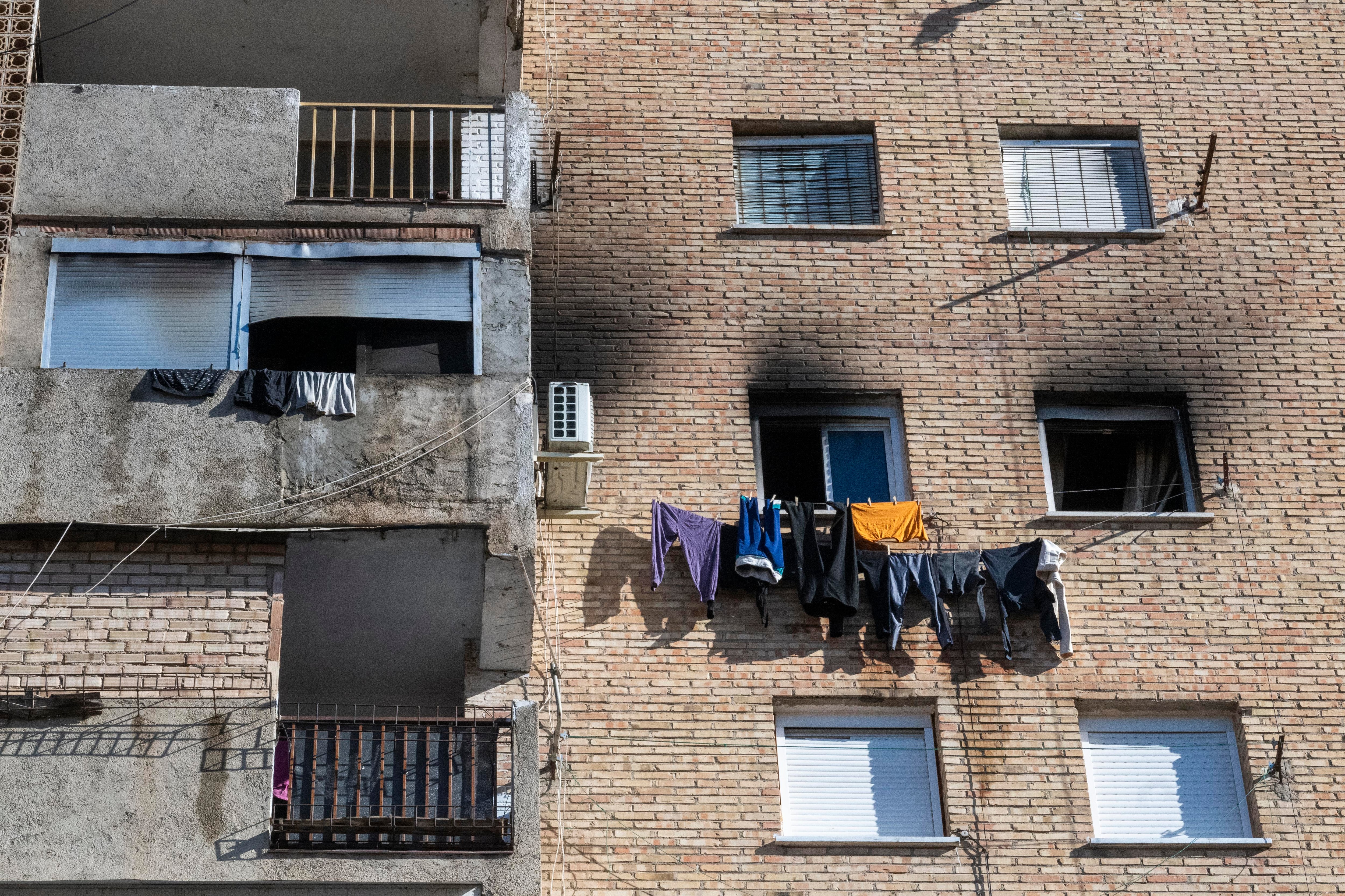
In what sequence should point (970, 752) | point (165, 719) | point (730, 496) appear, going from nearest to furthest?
point (165, 719) → point (970, 752) → point (730, 496)

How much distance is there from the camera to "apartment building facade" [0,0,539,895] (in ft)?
31.8

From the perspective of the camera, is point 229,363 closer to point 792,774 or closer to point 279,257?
point 279,257

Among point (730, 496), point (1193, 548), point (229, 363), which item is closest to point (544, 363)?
point (730, 496)

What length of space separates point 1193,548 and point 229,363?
7.58 meters

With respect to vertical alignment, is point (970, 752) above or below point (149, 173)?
below

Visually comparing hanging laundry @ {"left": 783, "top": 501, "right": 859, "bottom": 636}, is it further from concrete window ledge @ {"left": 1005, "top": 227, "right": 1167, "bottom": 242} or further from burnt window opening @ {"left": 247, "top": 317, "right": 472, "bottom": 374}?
concrete window ledge @ {"left": 1005, "top": 227, "right": 1167, "bottom": 242}

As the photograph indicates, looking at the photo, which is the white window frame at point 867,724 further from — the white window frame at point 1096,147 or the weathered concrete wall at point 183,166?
the white window frame at point 1096,147

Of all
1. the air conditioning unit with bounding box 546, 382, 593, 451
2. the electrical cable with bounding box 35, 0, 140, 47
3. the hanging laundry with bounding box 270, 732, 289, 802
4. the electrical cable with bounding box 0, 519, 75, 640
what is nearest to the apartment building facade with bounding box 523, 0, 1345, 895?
the air conditioning unit with bounding box 546, 382, 593, 451

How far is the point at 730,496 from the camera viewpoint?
41.8 ft

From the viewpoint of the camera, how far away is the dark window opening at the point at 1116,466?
1323cm

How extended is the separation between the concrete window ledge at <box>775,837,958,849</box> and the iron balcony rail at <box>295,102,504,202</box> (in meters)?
5.49

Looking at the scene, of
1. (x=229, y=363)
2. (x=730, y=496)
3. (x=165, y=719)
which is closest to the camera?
(x=165, y=719)

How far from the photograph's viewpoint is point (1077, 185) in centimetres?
1446

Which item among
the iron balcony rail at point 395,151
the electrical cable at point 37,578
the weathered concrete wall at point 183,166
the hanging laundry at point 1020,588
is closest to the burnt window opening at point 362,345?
the weathered concrete wall at point 183,166
